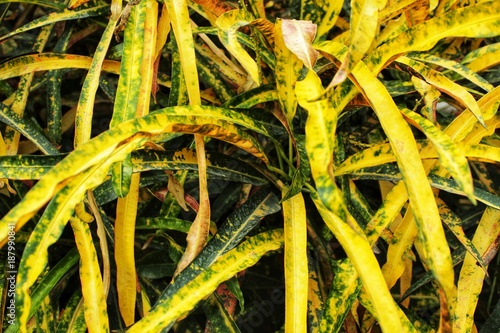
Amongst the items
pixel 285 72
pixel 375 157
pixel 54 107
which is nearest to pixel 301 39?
pixel 285 72

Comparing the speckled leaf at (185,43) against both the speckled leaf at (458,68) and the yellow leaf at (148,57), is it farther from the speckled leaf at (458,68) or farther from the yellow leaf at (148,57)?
the speckled leaf at (458,68)

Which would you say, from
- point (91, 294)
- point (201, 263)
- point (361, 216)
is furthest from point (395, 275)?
point (91, 294)

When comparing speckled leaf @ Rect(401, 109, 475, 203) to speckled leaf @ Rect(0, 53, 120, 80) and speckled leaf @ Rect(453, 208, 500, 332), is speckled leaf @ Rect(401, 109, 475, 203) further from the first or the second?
speckled leaf @ Rect(0, 53, 120, 80)

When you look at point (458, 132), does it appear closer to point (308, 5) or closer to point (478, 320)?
point (308, 5)

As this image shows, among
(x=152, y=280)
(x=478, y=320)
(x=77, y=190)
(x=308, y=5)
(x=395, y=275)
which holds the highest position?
(x=308, y=5)

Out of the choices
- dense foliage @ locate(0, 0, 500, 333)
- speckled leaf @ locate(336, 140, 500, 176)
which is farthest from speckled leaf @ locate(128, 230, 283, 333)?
speckled leaf @ locate(336, 140, 500, 176)

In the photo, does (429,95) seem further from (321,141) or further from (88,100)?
(88,100)
